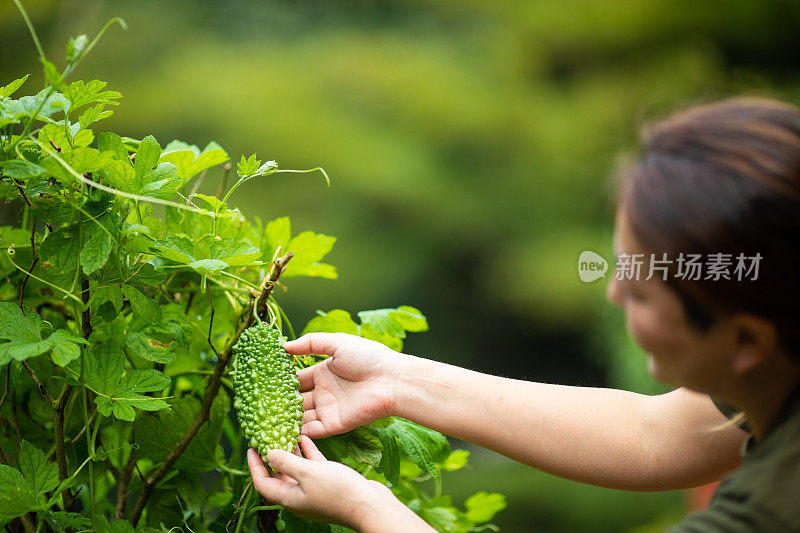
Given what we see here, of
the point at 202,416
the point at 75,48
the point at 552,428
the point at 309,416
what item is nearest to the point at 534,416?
the point at 552,428

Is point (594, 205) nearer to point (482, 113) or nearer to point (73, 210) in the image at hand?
point (482, 113)

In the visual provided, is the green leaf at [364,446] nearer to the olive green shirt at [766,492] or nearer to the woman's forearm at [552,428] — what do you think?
the woman's forearm at [552,428]

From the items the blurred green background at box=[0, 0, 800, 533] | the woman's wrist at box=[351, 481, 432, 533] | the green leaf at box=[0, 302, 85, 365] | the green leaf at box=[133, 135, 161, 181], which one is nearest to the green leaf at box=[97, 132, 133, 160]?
the green leaf at box=[133, 135, 161, 181]

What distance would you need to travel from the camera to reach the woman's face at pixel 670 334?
0.52 m

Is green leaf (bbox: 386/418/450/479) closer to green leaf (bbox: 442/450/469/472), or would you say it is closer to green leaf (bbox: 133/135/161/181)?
green leaf (bbox: 442/450/469/472)

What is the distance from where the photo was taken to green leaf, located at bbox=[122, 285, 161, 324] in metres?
0.59

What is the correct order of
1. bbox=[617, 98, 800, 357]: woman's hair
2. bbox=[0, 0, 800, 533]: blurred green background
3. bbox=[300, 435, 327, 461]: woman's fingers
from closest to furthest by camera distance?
bbox=[617, 98, 800, 357]: woman's hair → bbox=[300, 435, 327, 461]: woman's fingers → bbox=[0, 0, 800, 533]: blurred green background

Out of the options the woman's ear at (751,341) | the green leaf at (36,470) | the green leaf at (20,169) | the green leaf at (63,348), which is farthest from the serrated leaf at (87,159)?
the woman's ear at (751,341)

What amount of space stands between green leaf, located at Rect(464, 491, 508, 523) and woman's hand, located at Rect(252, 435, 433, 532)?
29 cm

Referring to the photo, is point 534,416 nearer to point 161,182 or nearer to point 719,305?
point 719,305

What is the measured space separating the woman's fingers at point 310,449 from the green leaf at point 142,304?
0.19 m

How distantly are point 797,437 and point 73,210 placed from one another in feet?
1.86

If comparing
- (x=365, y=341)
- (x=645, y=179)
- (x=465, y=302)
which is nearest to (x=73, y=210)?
(x=365, y=341)

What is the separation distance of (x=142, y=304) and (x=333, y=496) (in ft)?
0.74
